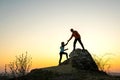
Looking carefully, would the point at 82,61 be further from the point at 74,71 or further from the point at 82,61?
the point at 74,71

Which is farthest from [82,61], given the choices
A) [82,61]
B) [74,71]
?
[74,71]

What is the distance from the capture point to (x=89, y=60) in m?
23.0

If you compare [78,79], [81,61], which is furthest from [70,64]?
[78,79]

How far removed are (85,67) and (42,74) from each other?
158 inches

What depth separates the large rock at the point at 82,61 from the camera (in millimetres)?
22422

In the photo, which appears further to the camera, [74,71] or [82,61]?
[82,61]

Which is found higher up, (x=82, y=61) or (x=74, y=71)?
(x=82, y=61)

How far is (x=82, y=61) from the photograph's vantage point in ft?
74.4

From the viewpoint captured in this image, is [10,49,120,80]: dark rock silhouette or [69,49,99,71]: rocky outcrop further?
[69,49,99,71]: rocky outcrop

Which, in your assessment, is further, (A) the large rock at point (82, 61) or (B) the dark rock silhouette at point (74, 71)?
(A) the large rock at point (82, 61)

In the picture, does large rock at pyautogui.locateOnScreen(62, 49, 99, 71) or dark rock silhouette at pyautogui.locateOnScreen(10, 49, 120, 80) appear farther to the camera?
large rock at pyautogui.locateOnScreen(62, 49, 99, 71)

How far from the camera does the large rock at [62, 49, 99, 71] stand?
883 inches

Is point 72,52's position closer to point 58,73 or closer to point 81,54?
point 81,54

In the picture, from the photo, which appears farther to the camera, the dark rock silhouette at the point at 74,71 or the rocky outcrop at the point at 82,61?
the rocky outcrop at the point at 82,61
